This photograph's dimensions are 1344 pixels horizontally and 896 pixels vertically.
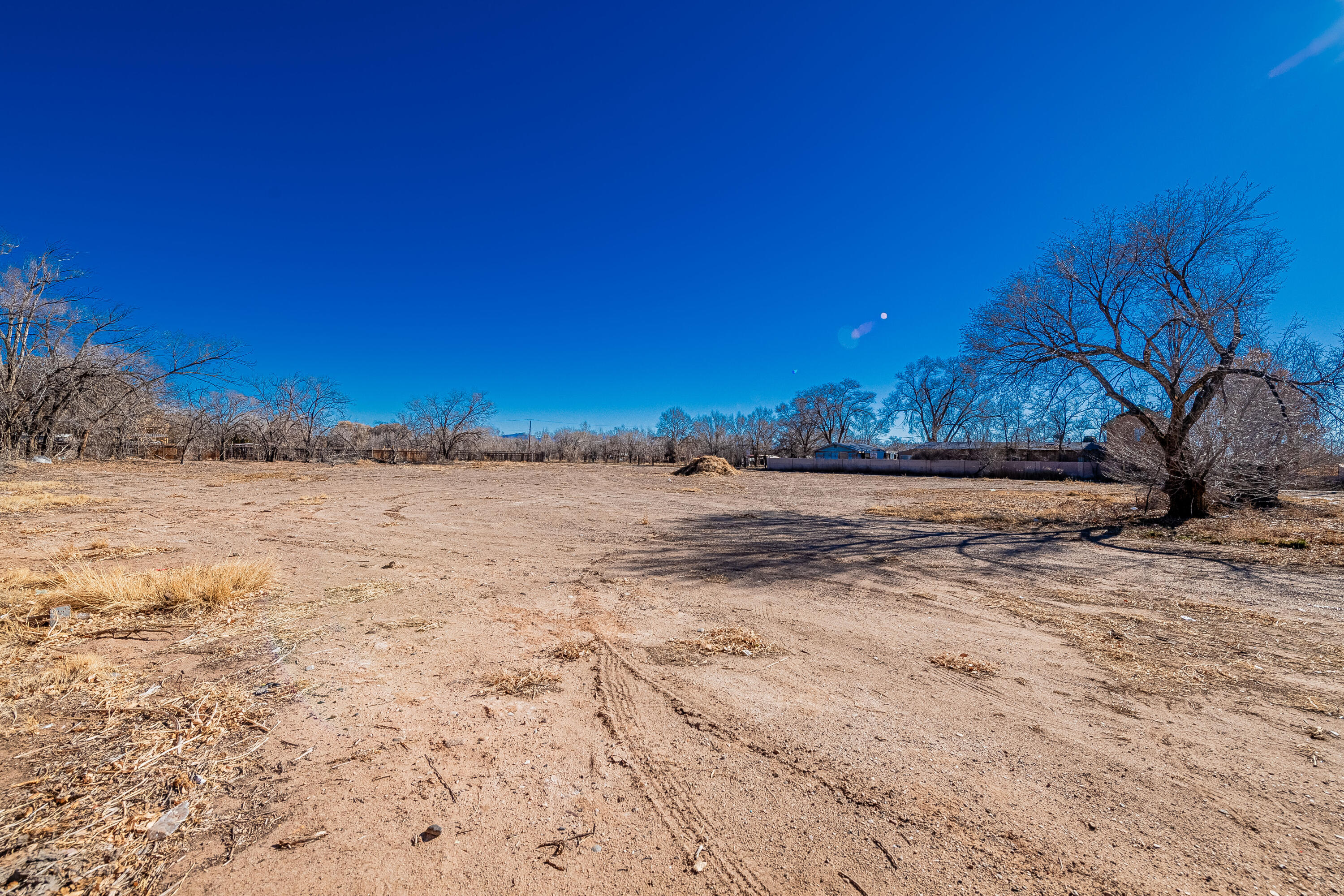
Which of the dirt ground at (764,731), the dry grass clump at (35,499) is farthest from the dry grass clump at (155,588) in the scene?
the dry grass clump at (35,499)

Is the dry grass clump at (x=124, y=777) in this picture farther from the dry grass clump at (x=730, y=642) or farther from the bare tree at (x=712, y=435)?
the bare tree at (x=712, y=435)

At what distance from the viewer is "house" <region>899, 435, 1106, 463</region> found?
142 ft

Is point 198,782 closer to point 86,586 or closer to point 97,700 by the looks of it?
point 97,700

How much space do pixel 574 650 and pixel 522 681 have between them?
62 cm

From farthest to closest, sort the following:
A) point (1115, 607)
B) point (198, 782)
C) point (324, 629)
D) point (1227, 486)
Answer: point (1227, 486) → point (1115, 607) → point (324, 629) → point (198, 782)

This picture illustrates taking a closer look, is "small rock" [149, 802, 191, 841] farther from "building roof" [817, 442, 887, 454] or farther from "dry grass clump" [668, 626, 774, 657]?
"building roof" [817, 442, 887, 454]

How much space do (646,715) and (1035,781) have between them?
7.11ft

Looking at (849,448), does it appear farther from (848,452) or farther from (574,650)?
(574,650)

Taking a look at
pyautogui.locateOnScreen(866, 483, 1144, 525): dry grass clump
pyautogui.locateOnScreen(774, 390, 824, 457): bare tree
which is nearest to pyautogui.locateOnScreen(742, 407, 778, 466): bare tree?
pyautogui.locateOnScreen(774, 390, 824, 457): bare tree

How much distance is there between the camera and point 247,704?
2.95 m

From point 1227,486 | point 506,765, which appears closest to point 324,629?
point 506,765

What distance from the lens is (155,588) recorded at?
175 inches

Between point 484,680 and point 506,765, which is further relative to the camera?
point 484,680

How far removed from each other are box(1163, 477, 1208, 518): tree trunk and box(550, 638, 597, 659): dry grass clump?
1473 cm
